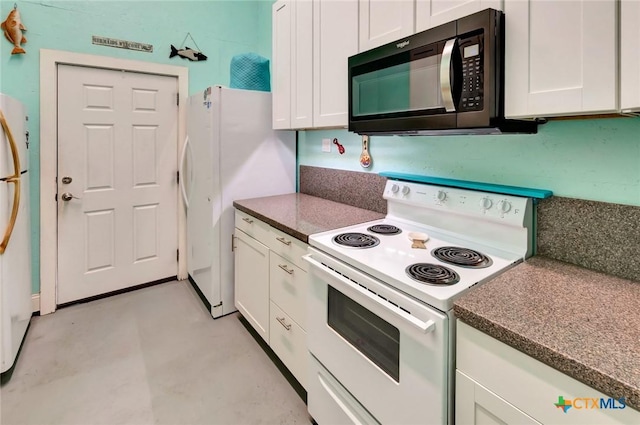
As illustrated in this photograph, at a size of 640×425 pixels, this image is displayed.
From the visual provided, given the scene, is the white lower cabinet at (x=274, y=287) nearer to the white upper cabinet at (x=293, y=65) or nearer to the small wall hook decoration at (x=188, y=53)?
the white upper cabinet at (x=293, y=65)

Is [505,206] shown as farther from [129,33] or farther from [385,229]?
[129,33]

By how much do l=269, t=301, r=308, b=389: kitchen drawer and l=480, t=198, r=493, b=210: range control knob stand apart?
1.02m

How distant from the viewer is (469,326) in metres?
0.90

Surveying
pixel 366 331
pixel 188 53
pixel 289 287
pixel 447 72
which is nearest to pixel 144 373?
pixel 289 287

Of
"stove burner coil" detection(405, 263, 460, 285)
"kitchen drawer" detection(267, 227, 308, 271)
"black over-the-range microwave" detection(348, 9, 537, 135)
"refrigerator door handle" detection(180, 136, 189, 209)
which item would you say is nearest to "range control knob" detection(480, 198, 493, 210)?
"black over-the-range microwave" detection(348, 9, 537, 135)

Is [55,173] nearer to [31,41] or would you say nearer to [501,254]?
[31,41]

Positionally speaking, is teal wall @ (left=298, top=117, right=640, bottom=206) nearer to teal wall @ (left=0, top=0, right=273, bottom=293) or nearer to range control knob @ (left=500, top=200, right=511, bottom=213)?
range control knob @ (left=500, top=200, right=511, bottom=213)

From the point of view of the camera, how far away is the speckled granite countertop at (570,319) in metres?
0.66

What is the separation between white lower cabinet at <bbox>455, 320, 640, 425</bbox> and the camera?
680mm

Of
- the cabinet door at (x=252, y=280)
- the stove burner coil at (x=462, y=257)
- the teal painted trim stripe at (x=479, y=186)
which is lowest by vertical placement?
the cabinet door at (x=252, y=280)

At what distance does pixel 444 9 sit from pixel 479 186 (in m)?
0.69

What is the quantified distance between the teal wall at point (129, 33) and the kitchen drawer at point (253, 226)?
1.52 metres

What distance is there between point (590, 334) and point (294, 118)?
73.0 inches

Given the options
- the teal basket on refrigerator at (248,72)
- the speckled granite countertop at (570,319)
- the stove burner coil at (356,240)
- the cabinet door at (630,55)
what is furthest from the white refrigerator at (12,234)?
the cabinet door at (630,55)
